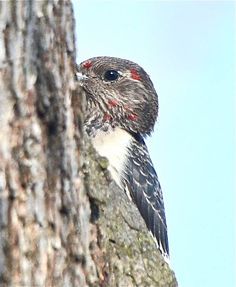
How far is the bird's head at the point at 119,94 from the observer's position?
9.49 meters

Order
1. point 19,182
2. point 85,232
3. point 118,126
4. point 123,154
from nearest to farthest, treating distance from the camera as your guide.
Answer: point 19,182, point 85,232, point 123,154, point 118,126

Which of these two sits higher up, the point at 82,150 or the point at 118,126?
the point at 82,150

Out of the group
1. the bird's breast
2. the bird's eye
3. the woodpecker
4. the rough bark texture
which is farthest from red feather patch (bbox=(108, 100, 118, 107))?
the rough bark texture

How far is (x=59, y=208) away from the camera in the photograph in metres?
3.93

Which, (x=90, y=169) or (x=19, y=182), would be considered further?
(x=90, y=169)

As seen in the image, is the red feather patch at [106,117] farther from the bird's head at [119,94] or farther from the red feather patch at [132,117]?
the red feather patch at [132,117]

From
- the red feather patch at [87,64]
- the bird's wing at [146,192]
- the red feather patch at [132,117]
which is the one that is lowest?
the bird's wing at [146,192]

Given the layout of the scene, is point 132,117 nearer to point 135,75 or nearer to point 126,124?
point 126,124

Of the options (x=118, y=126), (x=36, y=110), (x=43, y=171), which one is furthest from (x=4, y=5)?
(x=118, y=126)

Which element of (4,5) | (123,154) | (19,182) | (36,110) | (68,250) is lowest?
(123,154)

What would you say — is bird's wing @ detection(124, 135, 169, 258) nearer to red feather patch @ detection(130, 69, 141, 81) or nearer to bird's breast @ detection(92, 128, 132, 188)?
bird's breast @ detection(92, 128, 132, 188)

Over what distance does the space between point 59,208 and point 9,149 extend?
340 millimetres

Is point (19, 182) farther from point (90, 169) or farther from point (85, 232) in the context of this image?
point (90, 169)

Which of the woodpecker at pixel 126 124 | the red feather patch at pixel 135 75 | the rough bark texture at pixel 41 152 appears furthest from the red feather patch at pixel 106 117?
the rough bark texture at pixel 41 152
